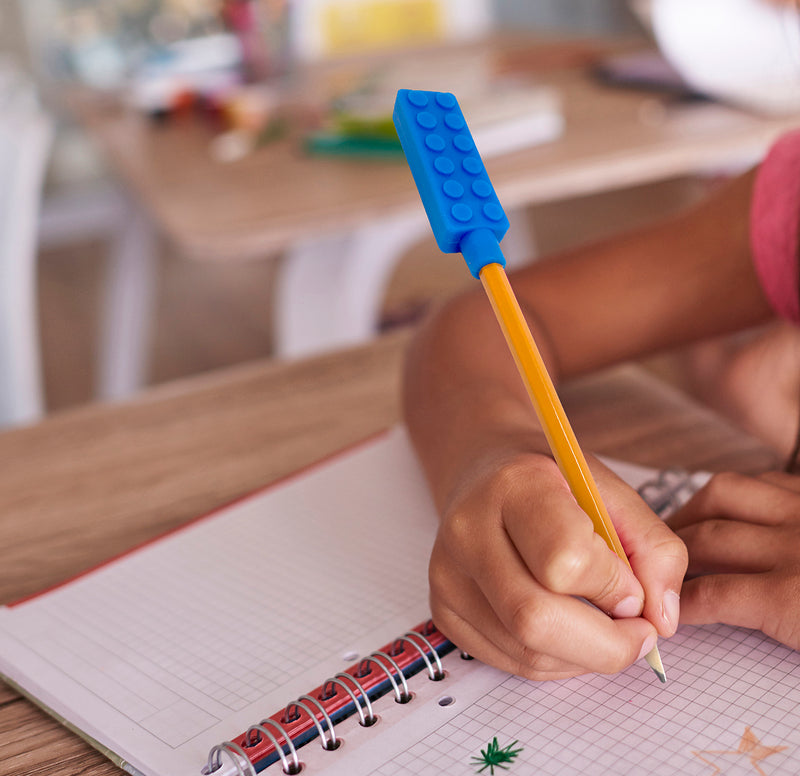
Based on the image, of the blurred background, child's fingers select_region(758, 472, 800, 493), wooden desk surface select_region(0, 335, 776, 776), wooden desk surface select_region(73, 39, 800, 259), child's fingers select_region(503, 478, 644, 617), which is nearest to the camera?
child's fingers select_region(503, 478, 644, 617)

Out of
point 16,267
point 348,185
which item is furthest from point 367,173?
point 16,267

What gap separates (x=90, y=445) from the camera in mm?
666

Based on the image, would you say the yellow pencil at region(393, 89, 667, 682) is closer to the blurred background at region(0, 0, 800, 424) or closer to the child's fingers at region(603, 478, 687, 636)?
the child's fingers at region(603, 478, 687, 636)

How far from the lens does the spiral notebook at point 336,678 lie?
1.14 feet

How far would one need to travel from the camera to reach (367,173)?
1.14 metres

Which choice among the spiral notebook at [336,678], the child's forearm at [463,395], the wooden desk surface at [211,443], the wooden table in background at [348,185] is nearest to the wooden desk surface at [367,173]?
the wooden table in background at [348,185]

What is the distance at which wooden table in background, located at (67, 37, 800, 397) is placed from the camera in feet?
3.34

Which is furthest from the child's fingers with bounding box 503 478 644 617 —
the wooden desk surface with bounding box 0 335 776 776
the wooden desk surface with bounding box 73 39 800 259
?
the wooden desk surface with bounding box 73 39 800 259

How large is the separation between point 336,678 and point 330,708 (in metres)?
0.02

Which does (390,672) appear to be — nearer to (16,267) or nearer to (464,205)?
(464,205)

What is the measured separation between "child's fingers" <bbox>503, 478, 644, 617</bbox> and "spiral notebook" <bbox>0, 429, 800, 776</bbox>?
5cm

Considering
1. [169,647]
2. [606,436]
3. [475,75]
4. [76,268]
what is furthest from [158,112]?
[76,268]

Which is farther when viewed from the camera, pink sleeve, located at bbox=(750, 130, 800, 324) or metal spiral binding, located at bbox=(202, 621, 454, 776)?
pink sleeve, located at bbox=(750, 130, 800, 324)

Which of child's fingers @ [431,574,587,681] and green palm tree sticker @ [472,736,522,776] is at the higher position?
child's fingers @ [431,574,587,681]
